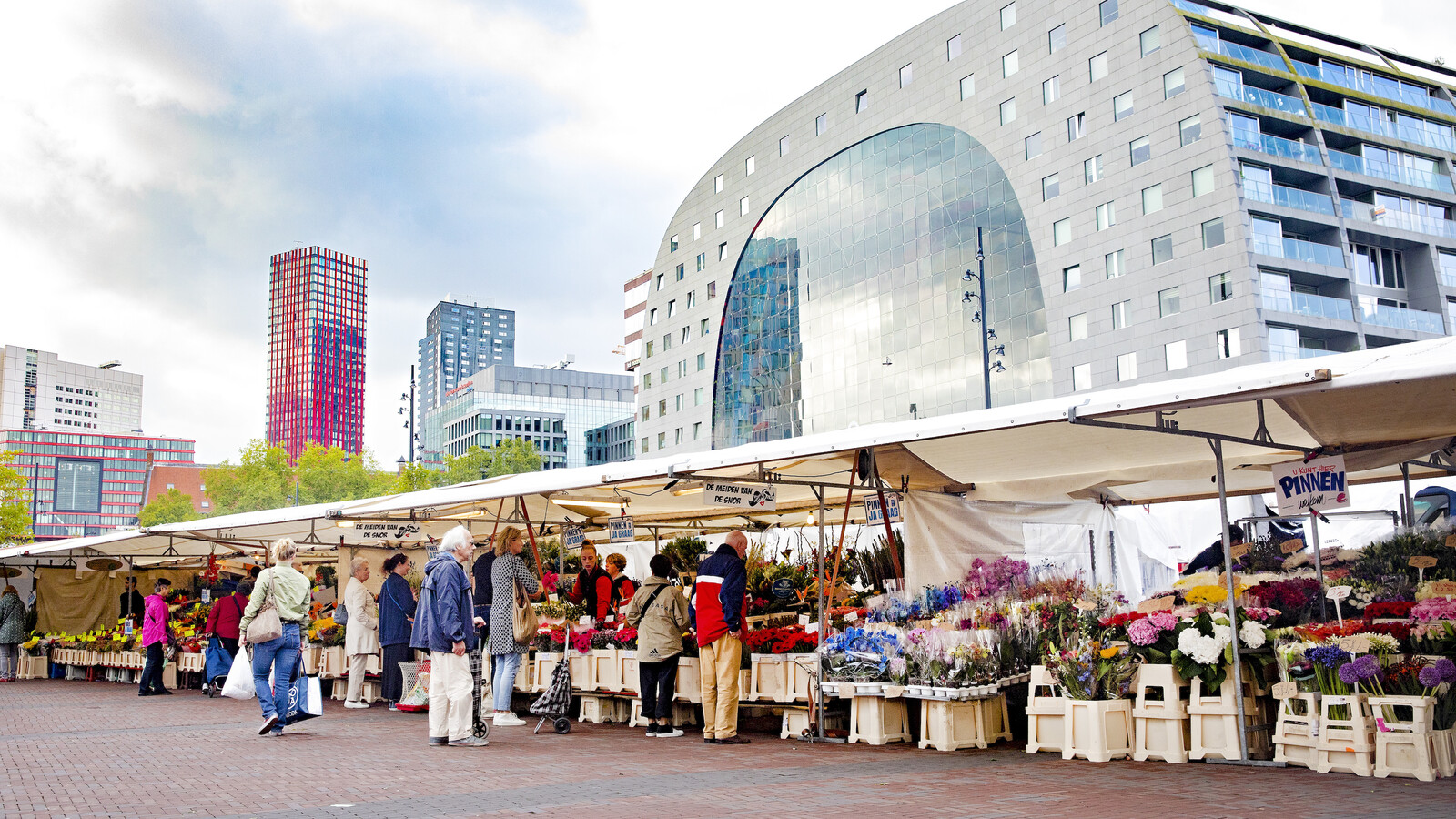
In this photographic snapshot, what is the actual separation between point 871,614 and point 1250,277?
122 feet

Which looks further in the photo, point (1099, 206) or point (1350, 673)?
point (1099, 206)

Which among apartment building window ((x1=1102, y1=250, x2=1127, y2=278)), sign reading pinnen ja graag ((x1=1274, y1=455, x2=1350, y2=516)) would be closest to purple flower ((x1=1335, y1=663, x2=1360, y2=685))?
sign reading pinnen ja graag ((x1=1274, y1=455, x2=1350, y2=516))

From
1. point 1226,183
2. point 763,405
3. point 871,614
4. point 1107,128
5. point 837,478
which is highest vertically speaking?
point 1107,128

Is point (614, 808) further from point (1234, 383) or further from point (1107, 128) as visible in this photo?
point (1107, 128)

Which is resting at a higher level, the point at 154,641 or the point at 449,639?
the point at 449,639

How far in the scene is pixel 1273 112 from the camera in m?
46.4

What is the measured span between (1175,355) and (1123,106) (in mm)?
10872

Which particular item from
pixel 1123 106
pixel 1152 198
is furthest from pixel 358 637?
pixel 1123 106

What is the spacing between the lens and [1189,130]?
44500 mm

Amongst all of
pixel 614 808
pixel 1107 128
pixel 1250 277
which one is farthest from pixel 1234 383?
pixel 1107 128

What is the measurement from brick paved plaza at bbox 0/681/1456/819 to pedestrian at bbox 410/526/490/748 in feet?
0.94

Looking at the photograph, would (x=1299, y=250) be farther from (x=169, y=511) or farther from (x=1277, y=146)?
(x=169, y=511)

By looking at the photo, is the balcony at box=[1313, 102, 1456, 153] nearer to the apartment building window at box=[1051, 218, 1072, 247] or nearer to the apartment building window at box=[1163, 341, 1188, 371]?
the apartment building window at box=[1051, 218, 1072, 247]

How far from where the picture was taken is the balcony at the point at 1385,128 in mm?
49688
